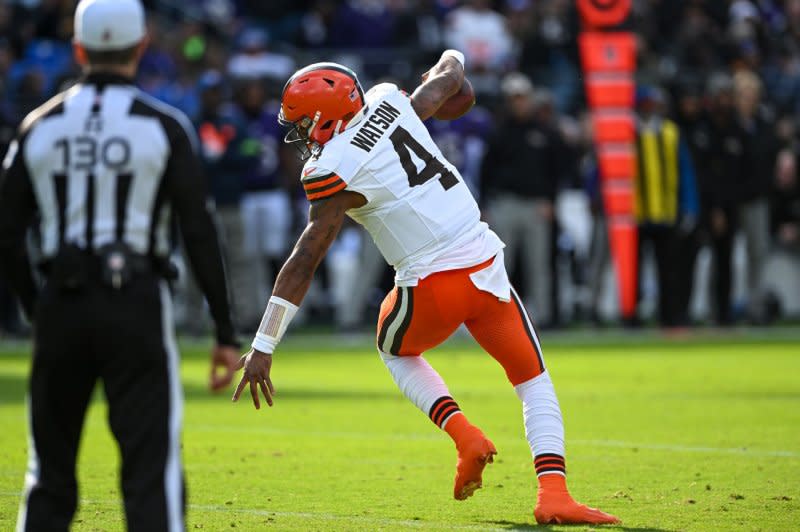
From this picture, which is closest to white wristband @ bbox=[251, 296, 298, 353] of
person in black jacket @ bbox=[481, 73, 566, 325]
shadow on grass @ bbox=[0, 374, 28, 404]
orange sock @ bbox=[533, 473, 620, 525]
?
orange sock @ bbox=[533, 473, 620, 525]

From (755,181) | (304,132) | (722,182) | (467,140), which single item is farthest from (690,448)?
(755,181)

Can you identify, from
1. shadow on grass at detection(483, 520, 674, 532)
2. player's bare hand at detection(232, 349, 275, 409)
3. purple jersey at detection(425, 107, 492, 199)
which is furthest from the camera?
purple jersey at detection(425, 107, 492, 199)

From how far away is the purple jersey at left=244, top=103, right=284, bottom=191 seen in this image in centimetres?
1884

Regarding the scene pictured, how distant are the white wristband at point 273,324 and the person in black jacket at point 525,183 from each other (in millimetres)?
12519

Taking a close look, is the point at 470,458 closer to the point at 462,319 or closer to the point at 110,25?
the point at 462,319

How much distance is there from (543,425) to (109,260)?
105 inches

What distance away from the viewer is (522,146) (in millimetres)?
18719

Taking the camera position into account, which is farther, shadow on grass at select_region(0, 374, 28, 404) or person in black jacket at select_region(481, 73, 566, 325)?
person in black jacket at select_region(481, 73, 566, 325)

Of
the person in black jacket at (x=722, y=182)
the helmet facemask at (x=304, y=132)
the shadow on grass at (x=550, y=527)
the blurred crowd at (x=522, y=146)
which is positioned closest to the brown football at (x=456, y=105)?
the helmet facemask at (x=304, y=132)

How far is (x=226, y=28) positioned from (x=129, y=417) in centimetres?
1939

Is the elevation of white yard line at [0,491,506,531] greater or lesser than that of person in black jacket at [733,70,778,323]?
lesser

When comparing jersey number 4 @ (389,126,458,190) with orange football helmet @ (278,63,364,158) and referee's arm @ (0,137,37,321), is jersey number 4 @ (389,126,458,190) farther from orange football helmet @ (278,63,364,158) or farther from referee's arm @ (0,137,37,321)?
referee's arm @ (0,137,37,321)

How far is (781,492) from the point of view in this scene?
24.1 feet

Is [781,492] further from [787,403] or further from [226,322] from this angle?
[787,403]
